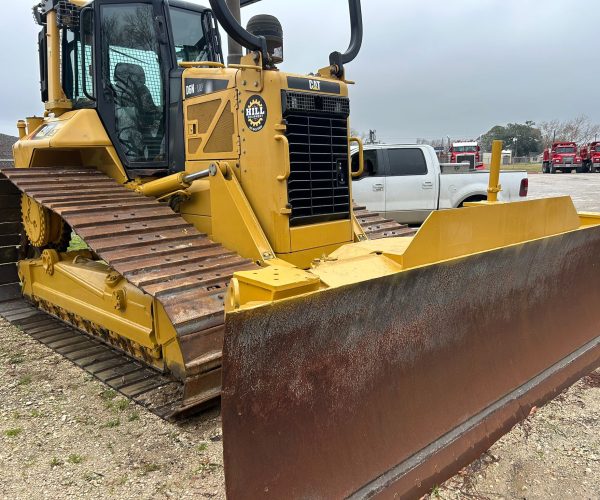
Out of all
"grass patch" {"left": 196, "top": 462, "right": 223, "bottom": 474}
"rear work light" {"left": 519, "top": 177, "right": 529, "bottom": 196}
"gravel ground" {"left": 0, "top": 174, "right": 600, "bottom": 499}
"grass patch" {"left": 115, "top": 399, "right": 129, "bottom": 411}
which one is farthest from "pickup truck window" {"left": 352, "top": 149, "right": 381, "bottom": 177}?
"grass patch" {"left": 196, "top": 462, "right": 223, "bottom": 474}

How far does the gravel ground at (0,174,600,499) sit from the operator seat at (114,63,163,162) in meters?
2.20

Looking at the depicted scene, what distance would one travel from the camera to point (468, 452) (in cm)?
294

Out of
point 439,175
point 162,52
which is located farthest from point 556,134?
point 162,52

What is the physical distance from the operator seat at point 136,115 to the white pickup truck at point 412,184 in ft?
16.8

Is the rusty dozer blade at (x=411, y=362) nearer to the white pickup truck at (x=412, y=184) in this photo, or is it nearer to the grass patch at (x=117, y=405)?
the grass patch at (x=117, y=405)

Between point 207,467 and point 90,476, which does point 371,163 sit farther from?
point 90,476

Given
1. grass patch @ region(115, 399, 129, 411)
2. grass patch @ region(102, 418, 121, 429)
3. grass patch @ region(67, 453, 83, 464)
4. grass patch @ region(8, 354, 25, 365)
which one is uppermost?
grass patch @ region(8, 354, 25, 365)

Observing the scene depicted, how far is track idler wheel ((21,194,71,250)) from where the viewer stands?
16.6 ft

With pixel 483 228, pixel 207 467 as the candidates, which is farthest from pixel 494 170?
pixel 207 467

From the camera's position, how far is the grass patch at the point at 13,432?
3.33 meters

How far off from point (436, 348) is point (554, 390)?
4.13ft

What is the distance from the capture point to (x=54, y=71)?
17.4 ft

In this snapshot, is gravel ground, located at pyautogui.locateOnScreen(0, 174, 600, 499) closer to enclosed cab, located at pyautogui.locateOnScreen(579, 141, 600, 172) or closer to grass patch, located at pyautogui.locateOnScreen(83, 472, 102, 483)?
grass patch, located at pyautogui.locateOnScreen(83, 472, 102, 483)

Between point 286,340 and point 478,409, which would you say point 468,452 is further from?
point 286,340
